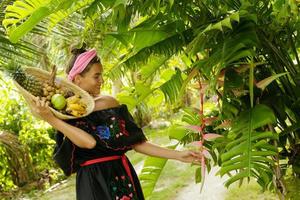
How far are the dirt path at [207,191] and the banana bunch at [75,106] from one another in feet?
8.70

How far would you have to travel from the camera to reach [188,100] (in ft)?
38.4

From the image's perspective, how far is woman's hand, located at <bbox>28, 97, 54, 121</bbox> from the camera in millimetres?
1959

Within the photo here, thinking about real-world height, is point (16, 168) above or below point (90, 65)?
below

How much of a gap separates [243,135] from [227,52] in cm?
29

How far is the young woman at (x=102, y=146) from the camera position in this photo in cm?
220

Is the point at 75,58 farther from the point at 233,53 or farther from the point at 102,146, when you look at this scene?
the point at 233,53

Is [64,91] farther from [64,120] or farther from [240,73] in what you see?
[240,73]

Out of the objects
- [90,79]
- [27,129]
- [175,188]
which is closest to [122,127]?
[90,79]

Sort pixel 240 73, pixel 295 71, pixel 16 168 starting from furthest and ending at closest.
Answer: pixel 16 168 < pixel 295 71 < pixel 240 73

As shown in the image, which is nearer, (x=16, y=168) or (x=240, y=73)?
(x=240, y=73)

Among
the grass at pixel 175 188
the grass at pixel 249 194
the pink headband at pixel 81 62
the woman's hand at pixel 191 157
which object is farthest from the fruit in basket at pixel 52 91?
the grass at pixel 249 194

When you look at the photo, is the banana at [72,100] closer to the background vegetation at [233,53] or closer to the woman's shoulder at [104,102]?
the woman's shoulder at [104,102]

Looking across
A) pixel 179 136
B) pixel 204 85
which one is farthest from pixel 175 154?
pixel 204 85

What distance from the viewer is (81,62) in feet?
7.21
